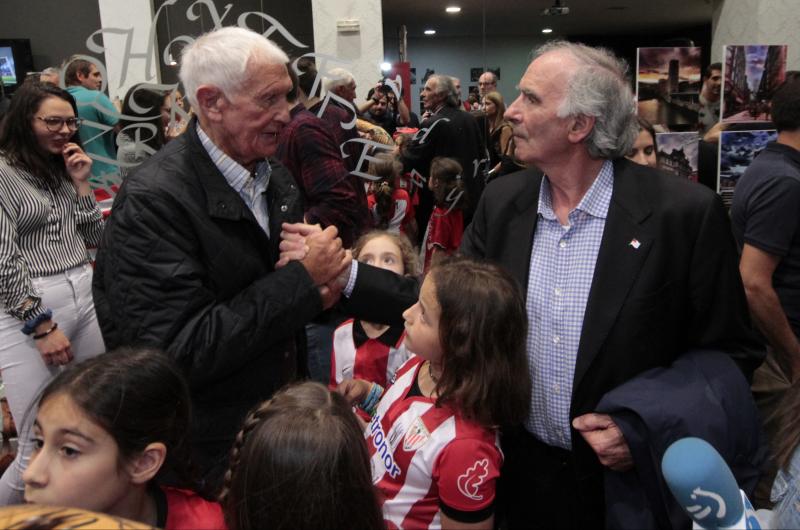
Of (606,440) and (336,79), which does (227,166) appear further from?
(336,79)

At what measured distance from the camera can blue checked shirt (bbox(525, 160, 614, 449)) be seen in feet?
5.00

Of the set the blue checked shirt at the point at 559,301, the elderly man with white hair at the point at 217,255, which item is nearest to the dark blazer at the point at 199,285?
the elderly man with white hair at the point at 217,255

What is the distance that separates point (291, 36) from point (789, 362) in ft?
11.1

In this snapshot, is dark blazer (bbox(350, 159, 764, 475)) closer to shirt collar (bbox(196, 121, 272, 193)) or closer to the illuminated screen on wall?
shirt collar (bbox(196, 121, 272, 193))

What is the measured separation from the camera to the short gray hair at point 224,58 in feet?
4.77

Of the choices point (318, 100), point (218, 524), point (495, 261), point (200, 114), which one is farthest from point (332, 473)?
point (318, 100)

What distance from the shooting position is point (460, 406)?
4.74 feet

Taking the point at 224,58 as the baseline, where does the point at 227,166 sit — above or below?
below

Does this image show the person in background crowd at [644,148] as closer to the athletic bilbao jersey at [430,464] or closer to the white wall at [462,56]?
the athletic bilbao jersey at [430,464]

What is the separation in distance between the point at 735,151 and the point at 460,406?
98.2 inches

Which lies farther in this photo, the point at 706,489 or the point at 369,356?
the point at 369,356

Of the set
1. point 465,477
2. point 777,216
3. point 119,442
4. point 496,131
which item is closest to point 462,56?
point 496,131

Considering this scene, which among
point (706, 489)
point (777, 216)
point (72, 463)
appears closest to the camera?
point (706, 489)

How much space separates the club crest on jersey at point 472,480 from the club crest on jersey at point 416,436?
0.40ft
